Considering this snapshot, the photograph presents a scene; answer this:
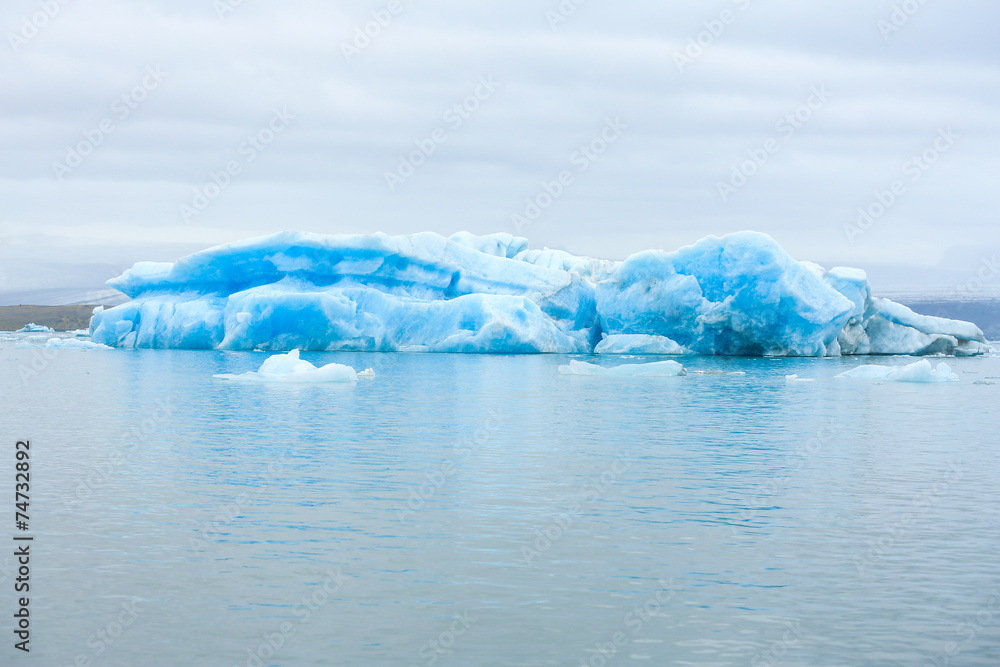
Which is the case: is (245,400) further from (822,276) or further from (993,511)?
(822,276)

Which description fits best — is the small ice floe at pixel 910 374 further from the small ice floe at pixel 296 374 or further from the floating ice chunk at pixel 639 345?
the small ice floe at pixel 296 374

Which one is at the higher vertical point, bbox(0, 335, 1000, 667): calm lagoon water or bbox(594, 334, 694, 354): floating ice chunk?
bbox(594, 334, 694, 354): floating ice chunk

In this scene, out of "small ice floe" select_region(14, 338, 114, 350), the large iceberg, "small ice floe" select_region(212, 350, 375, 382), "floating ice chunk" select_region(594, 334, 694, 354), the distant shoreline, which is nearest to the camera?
"small ice floe" select_region(212, 350, 375, 382)

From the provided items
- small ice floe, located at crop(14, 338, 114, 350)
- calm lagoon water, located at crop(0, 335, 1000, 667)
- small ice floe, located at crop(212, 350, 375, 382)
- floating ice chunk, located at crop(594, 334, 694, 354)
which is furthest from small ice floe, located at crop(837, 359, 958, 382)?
small ice floe, located at crop(14, 338, 114, 350)

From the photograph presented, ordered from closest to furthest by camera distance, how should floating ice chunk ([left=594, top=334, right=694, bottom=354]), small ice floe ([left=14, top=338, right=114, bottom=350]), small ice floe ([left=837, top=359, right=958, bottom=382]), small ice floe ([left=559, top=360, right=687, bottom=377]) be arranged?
small ice floe ([left=837, top=359, right=958, bottom=382]) → small ice floe ([left=559, top=360, right=687, bottom=377]) → floating ice chunk ([left=594, top=334, right=694, bottom=354]) → small ice floe ([left=14, top=338, right=114, bottom=350])

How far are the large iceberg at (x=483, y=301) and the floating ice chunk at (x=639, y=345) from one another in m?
0.05

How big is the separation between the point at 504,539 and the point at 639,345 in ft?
83.7

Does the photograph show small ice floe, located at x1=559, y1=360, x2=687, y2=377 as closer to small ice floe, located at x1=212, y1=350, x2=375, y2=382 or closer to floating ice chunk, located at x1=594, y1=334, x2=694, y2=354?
small ice floe, located at x1=212, y1=350, x2=375, y2=382

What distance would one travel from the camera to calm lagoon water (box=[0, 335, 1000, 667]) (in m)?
4.80

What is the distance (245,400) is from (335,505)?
921 centimetres

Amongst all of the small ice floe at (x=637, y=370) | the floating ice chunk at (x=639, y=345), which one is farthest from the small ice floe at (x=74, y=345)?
the small ice floe at (x=637, y=370)

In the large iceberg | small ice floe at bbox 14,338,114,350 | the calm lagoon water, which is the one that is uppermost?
the large iceberg

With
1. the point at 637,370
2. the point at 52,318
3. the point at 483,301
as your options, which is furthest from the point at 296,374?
the point at 52,318

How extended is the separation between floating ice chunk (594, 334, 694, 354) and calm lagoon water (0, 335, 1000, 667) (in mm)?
17173
